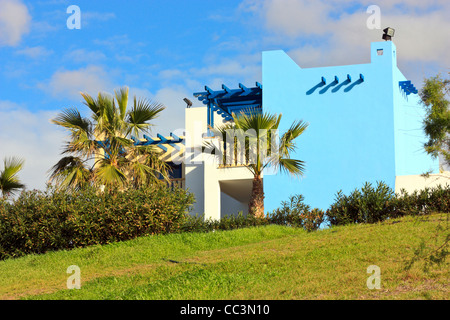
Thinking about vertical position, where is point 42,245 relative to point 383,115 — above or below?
→ below

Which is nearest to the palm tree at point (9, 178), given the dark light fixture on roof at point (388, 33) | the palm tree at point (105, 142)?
the palm tree at point (105, 142)

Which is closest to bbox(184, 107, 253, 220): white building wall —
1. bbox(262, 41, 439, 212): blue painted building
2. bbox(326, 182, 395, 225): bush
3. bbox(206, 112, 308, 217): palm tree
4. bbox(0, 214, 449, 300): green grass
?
bbox(262, 41, 439, 212): blue painted building

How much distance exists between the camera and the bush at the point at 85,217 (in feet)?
53.4

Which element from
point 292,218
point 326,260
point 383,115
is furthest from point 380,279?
point 383,115

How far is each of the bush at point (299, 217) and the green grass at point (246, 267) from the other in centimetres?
101

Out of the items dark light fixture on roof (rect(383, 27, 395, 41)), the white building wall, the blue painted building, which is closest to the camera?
the blue painted building

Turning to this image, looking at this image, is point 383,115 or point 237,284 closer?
point 237,284

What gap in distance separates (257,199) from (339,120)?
17.7 ft

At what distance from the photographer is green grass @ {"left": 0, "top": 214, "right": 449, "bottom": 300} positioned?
32.8 feet

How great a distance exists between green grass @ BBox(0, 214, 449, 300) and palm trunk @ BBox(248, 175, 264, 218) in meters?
1.42

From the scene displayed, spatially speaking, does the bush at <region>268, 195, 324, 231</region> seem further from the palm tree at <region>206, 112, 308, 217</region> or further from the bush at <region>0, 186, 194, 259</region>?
the bush at <region>0, 186, 194, 259</region>

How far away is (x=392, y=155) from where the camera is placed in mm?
21047
